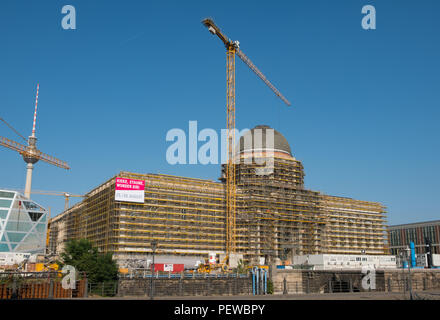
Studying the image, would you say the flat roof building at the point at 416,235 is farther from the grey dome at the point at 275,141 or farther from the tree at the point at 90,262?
the tree at the point at 90,262

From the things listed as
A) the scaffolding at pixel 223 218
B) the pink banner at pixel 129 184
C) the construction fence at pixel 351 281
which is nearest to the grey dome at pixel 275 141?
the scaffolding at pixel 223 218

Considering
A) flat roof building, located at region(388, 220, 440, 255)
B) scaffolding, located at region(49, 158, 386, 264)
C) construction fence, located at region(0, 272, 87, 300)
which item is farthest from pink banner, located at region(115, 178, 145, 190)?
flat roof building, located at region(388, 220, 440, 255)

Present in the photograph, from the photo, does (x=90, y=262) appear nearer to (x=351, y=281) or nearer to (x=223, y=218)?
(x=351, y=281)

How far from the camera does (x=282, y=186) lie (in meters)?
118

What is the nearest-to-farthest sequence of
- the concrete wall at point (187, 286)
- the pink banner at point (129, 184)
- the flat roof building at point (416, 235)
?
the concrete wall at point (187, 286) < the pink banner at point (129, 184) < the flat roof building at point (416, 235)

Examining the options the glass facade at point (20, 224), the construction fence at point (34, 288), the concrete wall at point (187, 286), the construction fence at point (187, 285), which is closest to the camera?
the construction fence at point (34, 288)

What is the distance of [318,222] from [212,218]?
1259 inches

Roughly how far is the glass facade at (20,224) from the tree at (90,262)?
57.2 metres

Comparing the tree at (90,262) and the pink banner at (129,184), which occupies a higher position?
the pink banner at (129,184)

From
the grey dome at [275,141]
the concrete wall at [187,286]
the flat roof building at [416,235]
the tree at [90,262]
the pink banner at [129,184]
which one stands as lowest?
the concrete wall at [187,286]

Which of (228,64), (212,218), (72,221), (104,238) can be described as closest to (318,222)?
(212,218)

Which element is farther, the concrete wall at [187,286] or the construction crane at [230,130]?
the construction crane at [230,130]

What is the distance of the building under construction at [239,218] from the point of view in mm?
99250

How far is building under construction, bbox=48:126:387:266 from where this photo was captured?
99250 mm
